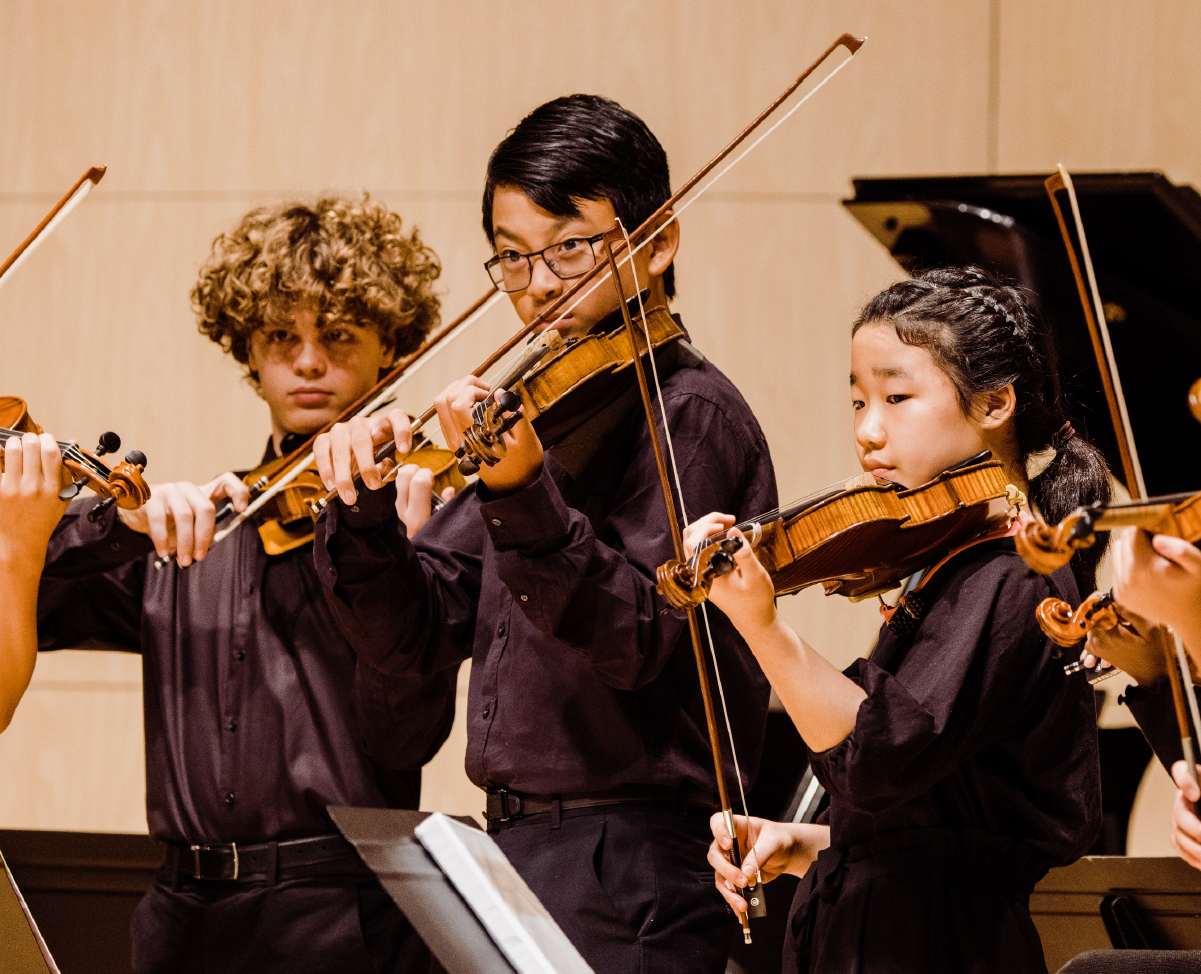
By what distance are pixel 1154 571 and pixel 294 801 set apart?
1.13 metres

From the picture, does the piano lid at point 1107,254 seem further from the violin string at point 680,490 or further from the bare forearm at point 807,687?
the bare forearm at point 807,687

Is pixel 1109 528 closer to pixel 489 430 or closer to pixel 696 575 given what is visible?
pixel 696 575

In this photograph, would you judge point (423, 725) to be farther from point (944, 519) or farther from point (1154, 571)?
point (1154, 571)

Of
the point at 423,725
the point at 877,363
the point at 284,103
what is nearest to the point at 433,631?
the point at 423,725

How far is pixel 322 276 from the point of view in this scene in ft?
6.45

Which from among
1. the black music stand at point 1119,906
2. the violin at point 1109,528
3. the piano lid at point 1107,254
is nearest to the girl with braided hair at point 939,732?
the violin at point 1109,528

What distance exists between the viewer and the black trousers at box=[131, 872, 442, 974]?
1635mm

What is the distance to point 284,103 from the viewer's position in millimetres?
3361

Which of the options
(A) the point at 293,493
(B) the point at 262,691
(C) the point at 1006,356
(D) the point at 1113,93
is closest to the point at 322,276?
(A) the point at 293,493

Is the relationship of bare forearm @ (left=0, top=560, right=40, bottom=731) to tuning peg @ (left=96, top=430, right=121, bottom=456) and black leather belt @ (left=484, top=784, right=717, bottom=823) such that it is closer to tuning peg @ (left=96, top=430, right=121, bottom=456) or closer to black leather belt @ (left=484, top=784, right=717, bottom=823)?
tuning peg @ (left=96, top=430, right=121, bottom=456)

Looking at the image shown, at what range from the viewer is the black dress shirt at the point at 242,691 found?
5.57 ft

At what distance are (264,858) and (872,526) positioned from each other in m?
0.90

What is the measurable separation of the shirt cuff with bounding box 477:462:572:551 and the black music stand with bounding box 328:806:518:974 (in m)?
0.37

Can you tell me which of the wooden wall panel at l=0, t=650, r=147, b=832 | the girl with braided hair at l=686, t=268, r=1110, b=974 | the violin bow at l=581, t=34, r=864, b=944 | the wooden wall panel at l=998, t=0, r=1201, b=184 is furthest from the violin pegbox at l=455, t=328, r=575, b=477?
the wooden wall panel at l=998, t=0, r=1201, b=184
